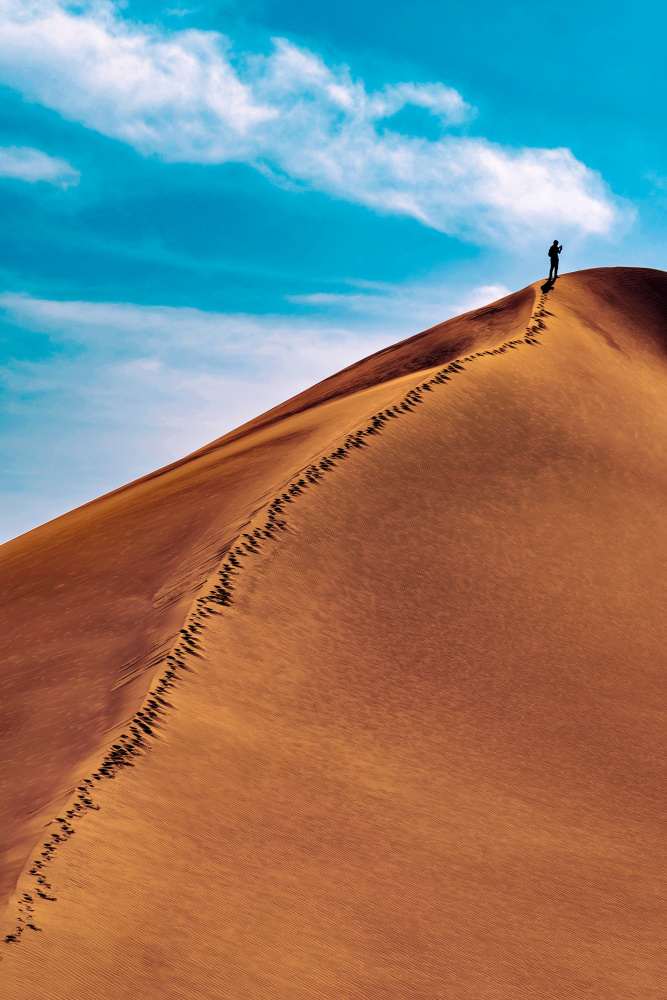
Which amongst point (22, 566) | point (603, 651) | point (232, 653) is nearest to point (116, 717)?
point (232, 653)

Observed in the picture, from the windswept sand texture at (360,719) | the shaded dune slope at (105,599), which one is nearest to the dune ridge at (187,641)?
the windswept sand texture at (360,719)


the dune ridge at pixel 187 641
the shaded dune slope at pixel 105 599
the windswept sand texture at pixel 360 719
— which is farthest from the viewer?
the shaded dune slope at pixel 105 599

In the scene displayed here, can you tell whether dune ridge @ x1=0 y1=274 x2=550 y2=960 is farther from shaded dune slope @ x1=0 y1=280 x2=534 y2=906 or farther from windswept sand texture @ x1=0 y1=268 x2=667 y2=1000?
shaded dune slope @ x1=0 y1=280 x2=534 y2=906

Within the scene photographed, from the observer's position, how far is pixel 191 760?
881 centimetres

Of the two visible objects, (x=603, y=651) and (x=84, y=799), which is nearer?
(x=84, y=799)

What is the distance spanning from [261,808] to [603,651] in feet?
20.8

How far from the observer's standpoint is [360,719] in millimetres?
10328

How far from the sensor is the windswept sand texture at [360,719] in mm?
7289

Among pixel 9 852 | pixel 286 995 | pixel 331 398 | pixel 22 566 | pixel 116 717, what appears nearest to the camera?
pixel 286 995

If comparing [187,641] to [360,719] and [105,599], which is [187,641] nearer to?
[360,719]

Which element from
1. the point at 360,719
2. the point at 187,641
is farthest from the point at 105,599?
the point at 360,719

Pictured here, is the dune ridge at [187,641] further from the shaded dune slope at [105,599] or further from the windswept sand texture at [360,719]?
the shaded dune slope at [105,599]

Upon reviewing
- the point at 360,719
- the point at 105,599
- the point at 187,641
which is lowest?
the point at 360,719

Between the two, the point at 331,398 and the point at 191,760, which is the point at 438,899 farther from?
the point at 331,398
